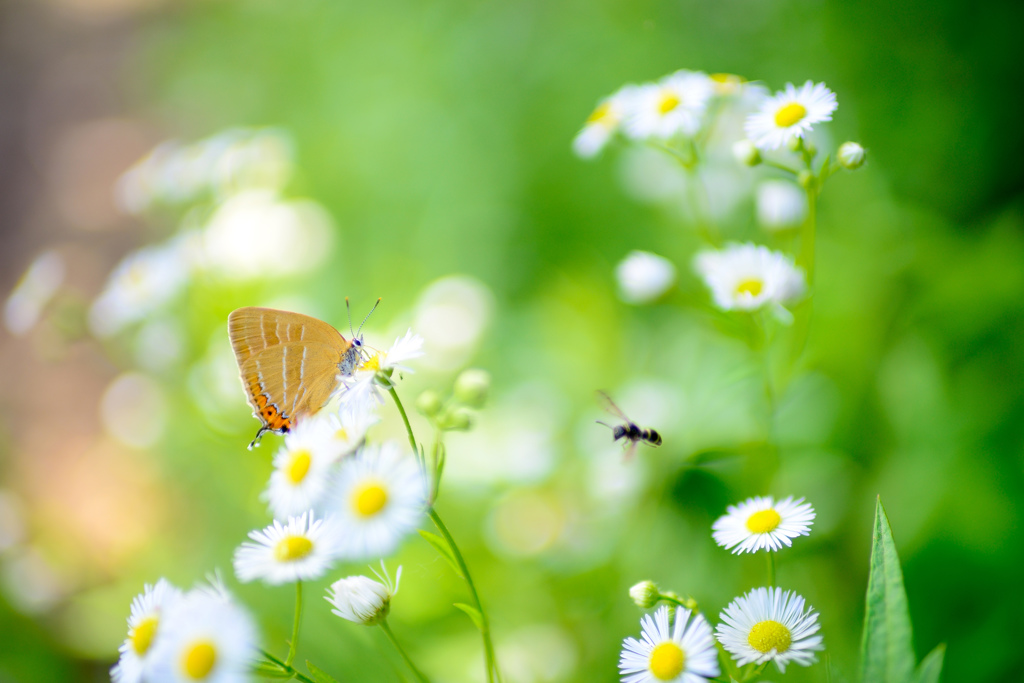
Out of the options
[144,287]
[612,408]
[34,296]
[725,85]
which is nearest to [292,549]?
[612,408]

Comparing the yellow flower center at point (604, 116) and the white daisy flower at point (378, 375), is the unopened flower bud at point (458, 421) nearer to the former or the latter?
the white daisy flower at point (378, 375)

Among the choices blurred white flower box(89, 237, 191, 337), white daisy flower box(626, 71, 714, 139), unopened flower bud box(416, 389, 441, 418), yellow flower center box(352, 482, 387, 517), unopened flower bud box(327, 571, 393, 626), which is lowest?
unopened flower bud box(327, 571, 393, 626)

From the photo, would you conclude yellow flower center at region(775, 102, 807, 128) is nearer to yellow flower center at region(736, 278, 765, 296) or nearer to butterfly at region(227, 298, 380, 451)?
yellow flower center at region(736, 278, 765, 296)

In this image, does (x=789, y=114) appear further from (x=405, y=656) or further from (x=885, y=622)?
(x=405, y=656)

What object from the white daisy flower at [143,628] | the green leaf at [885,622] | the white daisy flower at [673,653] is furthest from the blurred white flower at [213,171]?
the green leaf at [885,622]

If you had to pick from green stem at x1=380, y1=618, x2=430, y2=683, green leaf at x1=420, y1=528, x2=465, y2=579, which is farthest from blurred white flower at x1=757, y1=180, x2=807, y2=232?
green stem at x1=380, y1=618, x2=430, y2=683
